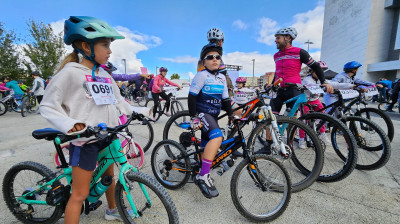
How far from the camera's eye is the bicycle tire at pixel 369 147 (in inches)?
102

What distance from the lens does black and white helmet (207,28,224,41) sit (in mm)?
3031

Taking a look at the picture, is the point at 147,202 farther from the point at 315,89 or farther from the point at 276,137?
the point at 315,89

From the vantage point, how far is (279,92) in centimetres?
343

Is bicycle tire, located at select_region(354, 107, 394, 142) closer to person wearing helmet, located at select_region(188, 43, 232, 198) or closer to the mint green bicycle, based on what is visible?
person wearing helmet, located at select_region(188, 43, 232, 198)

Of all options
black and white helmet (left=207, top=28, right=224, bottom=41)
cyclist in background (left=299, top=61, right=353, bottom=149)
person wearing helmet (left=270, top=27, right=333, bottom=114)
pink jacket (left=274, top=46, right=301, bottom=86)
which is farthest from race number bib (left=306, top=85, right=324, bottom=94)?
black and white helmet (left=207, top=28, right=224, bottom=41)

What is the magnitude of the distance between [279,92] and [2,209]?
4.28m

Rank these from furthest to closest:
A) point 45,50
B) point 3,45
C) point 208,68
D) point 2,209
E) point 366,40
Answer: point 366,40 < point 45,50 < point 3,45 < point 208,68 < point 2,209

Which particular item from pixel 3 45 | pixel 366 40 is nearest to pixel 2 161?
pixel 3 45

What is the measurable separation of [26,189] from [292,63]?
13.2 ft

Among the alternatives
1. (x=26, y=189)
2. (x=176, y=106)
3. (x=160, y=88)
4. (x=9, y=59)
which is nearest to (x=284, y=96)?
(x=26, y=189)

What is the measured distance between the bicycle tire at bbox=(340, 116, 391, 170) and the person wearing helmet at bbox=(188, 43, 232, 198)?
2.28 m

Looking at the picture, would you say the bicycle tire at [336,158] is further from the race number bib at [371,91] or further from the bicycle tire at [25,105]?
the bicycle tire at [25,105]

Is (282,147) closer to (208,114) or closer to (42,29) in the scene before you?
(208,114)

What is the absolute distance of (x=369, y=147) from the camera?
10.3 feet
